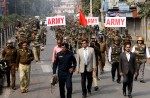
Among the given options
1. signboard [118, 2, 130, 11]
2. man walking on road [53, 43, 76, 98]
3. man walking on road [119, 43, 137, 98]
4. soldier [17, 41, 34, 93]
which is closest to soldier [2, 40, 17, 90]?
soldier [17, 41, 34, 93]

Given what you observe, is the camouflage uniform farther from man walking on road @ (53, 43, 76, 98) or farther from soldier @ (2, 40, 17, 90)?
man walking on road @ (53, 43, 76, 98)

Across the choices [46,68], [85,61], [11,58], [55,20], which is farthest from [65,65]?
[55,20]

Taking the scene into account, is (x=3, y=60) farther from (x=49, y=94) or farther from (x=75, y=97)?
(x=75, y=97)

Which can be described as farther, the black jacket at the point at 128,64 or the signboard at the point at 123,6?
the signboard at the point at 123,6

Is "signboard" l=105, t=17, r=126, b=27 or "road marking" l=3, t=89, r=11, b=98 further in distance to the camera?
"signboard" l=105, t=17, r=126, b=27

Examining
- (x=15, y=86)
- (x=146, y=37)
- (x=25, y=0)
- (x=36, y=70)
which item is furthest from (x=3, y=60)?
(x=25, y=0)

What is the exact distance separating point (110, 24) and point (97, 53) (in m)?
10.4

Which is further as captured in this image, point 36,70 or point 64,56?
point 36,70

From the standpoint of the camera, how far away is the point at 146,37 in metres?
40.0

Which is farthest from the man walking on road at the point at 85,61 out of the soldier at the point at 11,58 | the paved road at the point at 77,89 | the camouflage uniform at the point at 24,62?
the soldier at the point at 11,58

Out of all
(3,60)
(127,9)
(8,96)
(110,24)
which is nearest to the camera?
(8,96)

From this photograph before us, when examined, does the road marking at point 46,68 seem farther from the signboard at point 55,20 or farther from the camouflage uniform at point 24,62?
the camouflage uniform at point 24,62

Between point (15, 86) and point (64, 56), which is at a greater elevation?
point (64, 56)

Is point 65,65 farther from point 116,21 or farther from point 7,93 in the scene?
point 116,21
